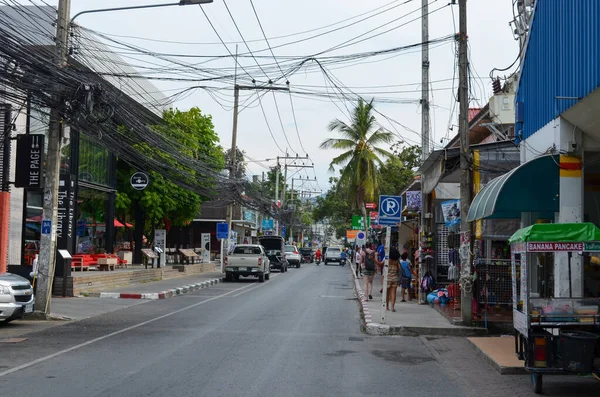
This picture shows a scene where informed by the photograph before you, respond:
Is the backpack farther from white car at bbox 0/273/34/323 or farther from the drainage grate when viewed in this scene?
the drainage grate

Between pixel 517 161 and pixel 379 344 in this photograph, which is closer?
pixel 379 344

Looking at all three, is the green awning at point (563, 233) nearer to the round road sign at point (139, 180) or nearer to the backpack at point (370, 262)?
the backpack at point (370, 262)

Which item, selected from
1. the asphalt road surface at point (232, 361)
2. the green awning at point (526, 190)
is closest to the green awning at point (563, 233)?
the asphalt road surface at point (232, 361)

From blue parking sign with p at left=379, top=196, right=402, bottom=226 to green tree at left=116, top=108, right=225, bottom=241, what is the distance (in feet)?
55.1

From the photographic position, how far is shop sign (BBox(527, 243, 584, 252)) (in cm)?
891

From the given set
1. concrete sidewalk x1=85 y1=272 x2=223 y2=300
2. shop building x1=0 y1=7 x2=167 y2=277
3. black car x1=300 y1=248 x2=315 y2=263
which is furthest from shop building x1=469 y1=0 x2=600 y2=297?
black car x1=300 y1=248 x2=315 y2=263

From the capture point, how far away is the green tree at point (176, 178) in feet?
111

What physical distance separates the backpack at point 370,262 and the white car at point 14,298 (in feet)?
34.7

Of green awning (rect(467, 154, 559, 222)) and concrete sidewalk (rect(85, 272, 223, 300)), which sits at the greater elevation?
green awning (rect(467, 154, 559, 222))

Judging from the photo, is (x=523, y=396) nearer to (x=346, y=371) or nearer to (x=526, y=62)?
(x=346, y=371)

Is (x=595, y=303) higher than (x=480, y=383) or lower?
higher

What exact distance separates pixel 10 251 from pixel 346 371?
17.3 metres

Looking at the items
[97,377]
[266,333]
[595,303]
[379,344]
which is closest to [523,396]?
[595,303]

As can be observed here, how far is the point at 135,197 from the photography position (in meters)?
35.6
